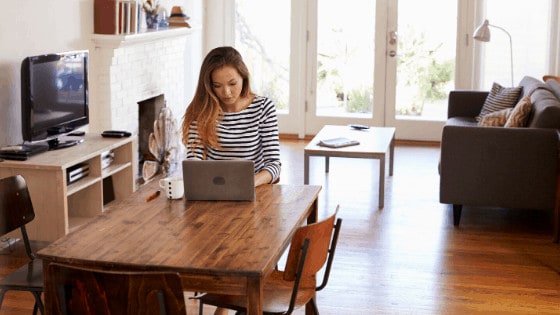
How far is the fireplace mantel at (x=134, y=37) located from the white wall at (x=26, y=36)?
0.13 m

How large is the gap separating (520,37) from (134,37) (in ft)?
14.3

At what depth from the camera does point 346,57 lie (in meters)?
9.69

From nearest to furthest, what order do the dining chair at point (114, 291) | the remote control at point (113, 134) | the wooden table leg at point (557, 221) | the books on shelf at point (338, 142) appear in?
the dining chair at point (114, 291) → the wooden table leg at point (557, 221) → the remote control at point (113, 134) → the books on shelf at point (338, 142)

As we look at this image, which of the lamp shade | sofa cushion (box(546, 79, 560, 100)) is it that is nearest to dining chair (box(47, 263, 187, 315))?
sofa cushion (box(546, 79, 560, 100))

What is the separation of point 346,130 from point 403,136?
2260mm

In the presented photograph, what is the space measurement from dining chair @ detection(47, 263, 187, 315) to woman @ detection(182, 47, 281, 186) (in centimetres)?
128

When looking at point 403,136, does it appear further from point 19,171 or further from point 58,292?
point 58,292

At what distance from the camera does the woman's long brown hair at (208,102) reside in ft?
12.6

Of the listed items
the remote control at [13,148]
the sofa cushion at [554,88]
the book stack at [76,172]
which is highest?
the sofa cushion at [554,88]

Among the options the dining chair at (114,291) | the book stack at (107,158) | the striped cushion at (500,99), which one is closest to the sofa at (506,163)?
the striped cushion at (500,99)

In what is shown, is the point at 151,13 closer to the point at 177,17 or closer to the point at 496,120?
the point at 177,17

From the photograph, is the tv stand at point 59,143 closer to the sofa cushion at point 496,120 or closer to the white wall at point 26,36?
the white wall at point 26,36

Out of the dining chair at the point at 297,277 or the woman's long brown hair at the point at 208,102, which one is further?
the woman's long brown hair at the point at 208,102

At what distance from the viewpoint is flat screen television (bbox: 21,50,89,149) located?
5398 mm
